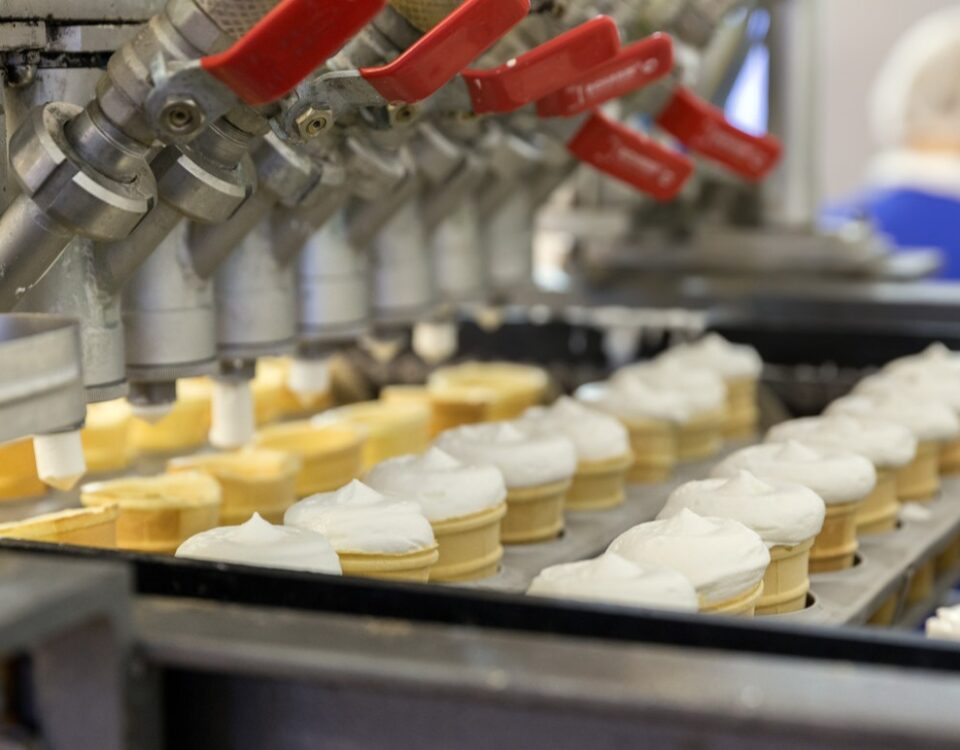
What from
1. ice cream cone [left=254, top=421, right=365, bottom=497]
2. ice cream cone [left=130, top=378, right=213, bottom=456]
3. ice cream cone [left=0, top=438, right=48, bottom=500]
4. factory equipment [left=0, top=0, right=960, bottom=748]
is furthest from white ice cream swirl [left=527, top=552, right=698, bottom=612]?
ice cream cone [left=130, top=378, right=213, bottom=456]

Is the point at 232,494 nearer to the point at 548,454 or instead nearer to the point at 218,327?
the point at 218,327

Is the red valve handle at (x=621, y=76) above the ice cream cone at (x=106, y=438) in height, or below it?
above

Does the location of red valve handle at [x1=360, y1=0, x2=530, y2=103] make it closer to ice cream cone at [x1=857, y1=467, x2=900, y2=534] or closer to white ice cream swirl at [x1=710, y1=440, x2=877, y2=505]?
white ice cream swirl at [x1=710, y1=440, x2=877, y2=505]

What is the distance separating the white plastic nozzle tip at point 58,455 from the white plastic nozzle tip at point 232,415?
396 mm

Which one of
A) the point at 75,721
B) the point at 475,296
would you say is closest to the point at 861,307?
the point at 475,296

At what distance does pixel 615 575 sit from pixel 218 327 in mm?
667

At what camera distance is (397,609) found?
1191 millimetres

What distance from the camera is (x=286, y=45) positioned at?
4.18 ft

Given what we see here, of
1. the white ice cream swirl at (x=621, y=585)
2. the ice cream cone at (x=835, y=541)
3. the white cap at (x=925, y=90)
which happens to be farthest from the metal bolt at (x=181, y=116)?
the white cap at (x=925, y=90)

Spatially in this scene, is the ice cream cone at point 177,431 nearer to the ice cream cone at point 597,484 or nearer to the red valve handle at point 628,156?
the ice cream cone at point 597,484

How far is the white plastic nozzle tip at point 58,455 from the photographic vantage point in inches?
63.6

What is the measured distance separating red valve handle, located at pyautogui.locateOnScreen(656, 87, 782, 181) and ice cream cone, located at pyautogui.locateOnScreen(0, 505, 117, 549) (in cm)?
111

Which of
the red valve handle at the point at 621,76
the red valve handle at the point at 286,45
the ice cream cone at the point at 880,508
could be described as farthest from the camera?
the ice cream cone at the point at 880,508

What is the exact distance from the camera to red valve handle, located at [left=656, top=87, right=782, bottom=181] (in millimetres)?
2379
